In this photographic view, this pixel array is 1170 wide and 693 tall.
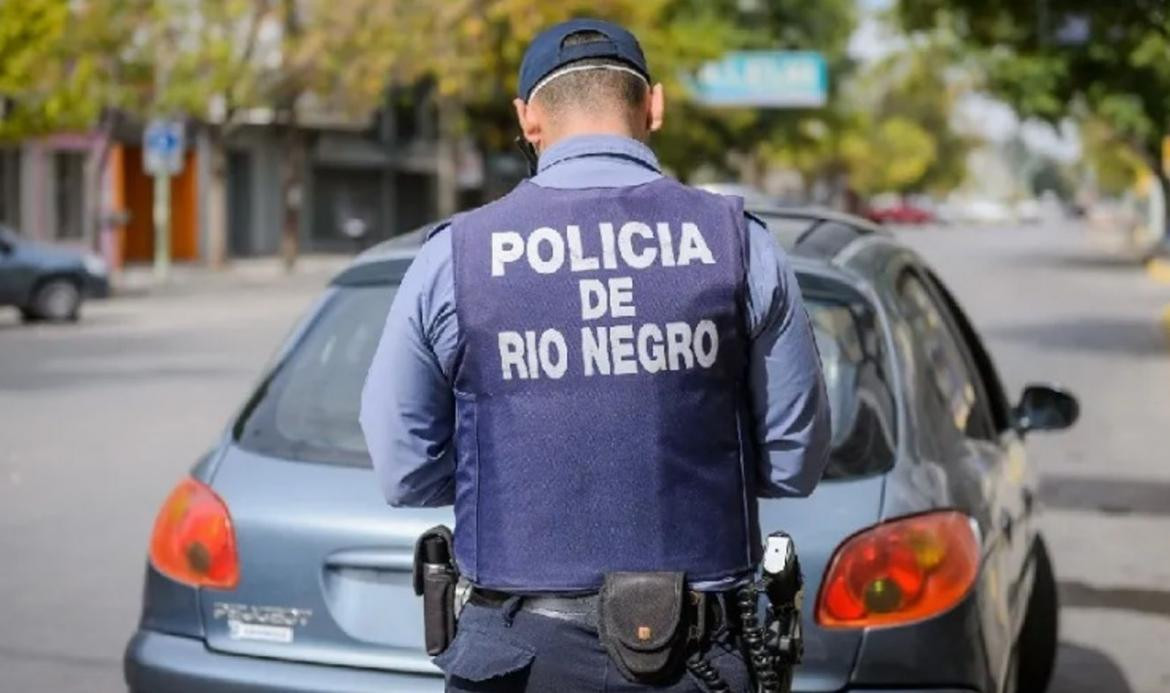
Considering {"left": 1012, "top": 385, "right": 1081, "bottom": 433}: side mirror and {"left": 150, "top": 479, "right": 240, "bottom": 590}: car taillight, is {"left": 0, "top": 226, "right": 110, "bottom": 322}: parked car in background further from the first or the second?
{"left": 150, "top": 479, "right": 240, "bottom": 590}: car taillight

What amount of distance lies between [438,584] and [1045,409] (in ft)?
10.3

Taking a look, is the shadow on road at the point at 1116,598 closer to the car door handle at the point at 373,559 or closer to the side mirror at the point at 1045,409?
the side mirror at the point at 1045,409

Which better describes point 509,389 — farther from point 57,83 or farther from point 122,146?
point 122,146

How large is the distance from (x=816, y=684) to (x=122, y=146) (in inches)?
1775

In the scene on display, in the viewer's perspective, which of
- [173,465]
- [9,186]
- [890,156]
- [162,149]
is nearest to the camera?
[173,465]

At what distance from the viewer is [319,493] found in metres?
4.14

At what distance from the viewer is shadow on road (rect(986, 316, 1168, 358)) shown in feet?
72.3

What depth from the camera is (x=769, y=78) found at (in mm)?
61344

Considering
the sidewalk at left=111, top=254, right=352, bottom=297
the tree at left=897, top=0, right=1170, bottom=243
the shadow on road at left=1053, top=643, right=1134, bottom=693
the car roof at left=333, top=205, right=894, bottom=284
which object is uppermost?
the tree at left=897, top=0, right=1170, bottom=243

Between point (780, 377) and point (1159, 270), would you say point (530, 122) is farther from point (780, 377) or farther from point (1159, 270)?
point (1159, 270)

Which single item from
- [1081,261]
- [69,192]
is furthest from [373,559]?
[1081,261]

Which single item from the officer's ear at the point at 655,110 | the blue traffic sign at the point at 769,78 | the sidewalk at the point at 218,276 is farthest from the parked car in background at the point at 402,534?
the blue traffic sign at the point at 769,78

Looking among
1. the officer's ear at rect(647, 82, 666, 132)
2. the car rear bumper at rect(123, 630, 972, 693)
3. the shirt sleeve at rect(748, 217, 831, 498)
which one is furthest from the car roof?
the shirt sleeve at rect(748, 217, 831, 498)

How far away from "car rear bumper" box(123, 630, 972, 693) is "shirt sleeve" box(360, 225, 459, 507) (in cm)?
110
